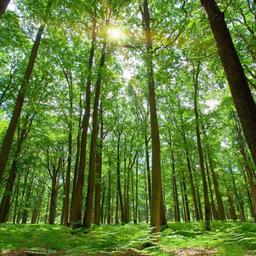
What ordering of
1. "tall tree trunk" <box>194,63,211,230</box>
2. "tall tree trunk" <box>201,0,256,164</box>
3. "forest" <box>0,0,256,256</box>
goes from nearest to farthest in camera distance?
"tall tree trunk" <box>201,0,256,164</box>, "forest" <box>0,0,256,256</box>, "tall tree trunk" <box>194,63,211,230</box>

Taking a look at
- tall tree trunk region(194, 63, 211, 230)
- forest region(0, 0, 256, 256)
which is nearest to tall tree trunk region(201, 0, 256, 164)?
forest region(0, 0, 256, 256)

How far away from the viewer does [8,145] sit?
34.3 ft

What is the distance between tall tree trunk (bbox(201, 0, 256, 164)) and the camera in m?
4.19

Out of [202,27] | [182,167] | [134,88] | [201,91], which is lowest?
[202,27]

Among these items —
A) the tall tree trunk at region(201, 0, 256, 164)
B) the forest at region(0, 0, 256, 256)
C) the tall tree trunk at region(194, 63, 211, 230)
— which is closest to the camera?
the tall tree trunk at region(201, 0, 256, 164)

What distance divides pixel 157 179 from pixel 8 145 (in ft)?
22.1

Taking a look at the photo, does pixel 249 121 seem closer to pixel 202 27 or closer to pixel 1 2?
pixel 202 27

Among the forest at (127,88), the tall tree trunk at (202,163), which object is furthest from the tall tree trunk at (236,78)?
the tall tree trunk at (202,163)

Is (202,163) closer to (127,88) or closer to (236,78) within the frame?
(236,78)

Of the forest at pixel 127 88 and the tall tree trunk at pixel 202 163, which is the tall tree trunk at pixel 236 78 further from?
the tall tree trunk at pixel 202 163

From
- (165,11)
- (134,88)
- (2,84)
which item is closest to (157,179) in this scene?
(165,11)

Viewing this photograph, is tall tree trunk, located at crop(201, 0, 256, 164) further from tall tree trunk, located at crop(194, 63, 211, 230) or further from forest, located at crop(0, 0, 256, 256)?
tall tree trunk, located at crop(194, 63, 211, 230)

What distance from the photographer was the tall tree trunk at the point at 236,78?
13.8 feet

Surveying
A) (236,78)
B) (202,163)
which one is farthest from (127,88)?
(236,78)
